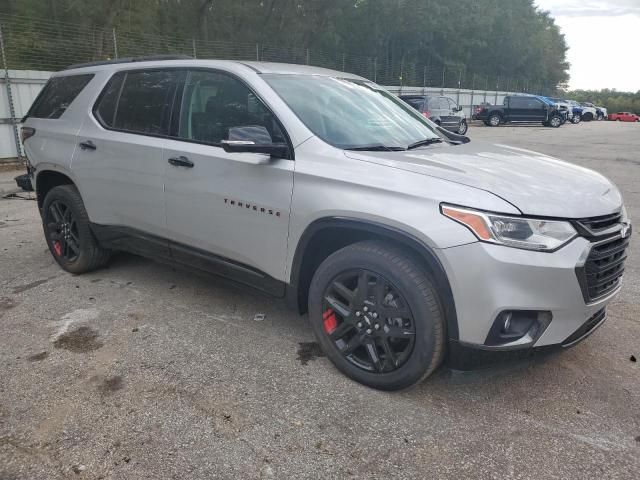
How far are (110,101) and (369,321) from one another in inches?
111

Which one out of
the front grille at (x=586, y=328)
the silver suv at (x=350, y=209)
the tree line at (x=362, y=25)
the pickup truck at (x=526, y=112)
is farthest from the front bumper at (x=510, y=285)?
the pickup truck at (x=526, y=112)

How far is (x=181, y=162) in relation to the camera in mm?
3510

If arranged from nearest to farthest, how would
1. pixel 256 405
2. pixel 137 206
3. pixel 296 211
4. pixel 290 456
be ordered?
pixel 290 456 < pixel 256 405 < pixel 296 211 < pixel 137 206

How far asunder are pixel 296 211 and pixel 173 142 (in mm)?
1212

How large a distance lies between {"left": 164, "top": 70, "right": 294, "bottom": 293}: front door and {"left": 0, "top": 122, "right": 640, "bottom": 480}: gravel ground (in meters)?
0.57

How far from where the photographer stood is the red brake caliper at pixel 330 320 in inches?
118

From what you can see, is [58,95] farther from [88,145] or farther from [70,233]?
[70,233]

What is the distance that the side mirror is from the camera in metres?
2.93

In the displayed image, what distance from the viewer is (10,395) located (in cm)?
281

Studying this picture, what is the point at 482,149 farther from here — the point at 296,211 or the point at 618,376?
the point at 618,376

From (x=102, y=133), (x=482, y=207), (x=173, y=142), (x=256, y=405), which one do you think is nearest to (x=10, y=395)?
(x=256, y=405)

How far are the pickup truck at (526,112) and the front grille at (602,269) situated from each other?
1221 inches

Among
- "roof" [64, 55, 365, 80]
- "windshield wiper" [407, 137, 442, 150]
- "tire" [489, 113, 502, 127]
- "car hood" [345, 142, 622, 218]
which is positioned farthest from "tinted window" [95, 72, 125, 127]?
"tire" [489, 113, 502, 127]

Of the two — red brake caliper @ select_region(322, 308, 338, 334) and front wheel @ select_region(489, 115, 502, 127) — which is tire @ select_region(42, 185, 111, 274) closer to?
red brake caliper @ select_region(322, 308, 338, 334)
